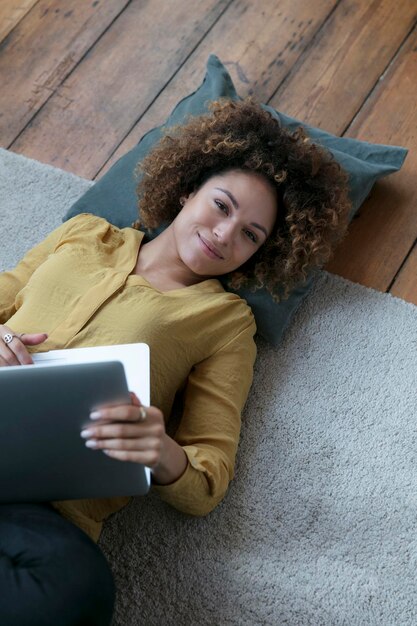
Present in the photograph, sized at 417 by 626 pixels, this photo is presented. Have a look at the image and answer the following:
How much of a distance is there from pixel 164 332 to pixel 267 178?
349 mm

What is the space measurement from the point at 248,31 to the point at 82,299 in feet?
3.36

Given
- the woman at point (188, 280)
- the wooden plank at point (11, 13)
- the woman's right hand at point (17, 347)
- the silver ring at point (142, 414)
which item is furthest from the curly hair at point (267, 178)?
the wooden plank at point (11, 13)

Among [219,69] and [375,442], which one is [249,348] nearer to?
[375,442]

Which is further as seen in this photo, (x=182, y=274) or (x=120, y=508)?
(x=182, y=274)

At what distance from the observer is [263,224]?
1.25 meters

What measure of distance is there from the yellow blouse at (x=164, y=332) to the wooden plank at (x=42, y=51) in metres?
0.64

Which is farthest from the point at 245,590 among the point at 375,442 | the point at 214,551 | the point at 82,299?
the point at 82,299

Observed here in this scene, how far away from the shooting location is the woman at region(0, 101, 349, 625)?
1.08 meters

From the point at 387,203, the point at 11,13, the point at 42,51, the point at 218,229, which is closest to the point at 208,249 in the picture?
the point at 218,229

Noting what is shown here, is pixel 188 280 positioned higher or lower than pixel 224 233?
lower

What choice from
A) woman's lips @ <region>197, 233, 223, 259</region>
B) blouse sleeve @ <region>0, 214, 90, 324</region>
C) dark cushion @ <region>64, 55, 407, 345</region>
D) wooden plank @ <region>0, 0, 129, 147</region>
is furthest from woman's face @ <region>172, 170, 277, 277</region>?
wooden plank @ <region>0, 0, 129, 147</region>

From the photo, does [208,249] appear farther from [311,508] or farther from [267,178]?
[311,508]

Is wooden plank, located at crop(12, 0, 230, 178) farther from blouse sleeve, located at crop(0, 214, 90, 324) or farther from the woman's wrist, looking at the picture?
the woman's wrist

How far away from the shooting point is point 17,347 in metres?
1.07
